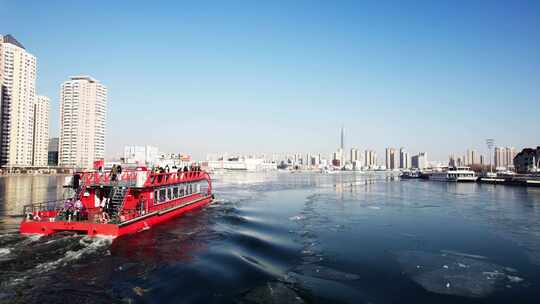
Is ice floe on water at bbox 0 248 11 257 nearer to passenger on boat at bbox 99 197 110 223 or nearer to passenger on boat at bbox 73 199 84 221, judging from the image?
passenger on boat at bbox 73 199 84 221

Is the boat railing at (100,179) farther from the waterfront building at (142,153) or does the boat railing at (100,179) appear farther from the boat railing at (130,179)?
the waterfront building at (142,153)

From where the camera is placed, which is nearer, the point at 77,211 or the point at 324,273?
the point at 324,273

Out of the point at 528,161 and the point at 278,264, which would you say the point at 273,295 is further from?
the point at 528,161

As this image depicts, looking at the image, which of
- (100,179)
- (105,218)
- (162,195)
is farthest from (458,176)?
(105,218)

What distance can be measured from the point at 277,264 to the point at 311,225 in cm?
1309

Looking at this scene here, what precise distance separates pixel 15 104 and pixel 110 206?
6437 inches

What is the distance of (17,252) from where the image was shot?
18.4 metres

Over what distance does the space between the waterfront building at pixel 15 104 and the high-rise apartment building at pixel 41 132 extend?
1347 cm

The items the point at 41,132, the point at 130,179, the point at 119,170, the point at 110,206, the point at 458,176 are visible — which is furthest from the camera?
the point at 41,132

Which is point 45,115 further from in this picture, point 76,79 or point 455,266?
point 455,266

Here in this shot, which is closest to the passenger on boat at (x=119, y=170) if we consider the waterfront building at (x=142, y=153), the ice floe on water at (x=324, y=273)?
the ice floe on water at (x=324, y=273)

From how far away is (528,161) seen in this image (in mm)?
146125

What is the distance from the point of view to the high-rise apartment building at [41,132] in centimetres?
17562

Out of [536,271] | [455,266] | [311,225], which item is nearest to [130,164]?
[311,225]
